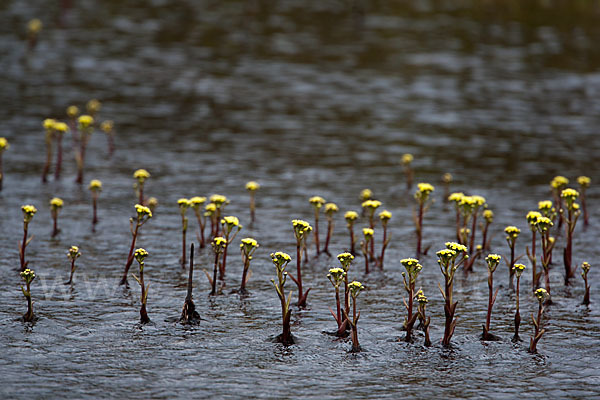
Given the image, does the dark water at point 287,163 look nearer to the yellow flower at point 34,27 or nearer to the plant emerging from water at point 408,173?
the plant emerging from water at point 408,173

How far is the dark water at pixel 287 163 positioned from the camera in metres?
5.85

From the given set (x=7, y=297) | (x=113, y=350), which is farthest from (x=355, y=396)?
(x=7, y=297)

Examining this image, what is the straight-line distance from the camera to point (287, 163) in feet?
37.7

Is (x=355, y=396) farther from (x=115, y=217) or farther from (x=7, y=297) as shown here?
(x=115, y=217)

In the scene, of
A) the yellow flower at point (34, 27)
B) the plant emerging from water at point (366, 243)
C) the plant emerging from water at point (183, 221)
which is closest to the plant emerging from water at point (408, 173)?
the plant emerging from water at point (366, 243)

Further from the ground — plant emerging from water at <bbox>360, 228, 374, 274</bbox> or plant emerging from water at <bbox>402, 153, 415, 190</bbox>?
plant emerging from water at <bbox>402, 153, 415, 190</bbox>

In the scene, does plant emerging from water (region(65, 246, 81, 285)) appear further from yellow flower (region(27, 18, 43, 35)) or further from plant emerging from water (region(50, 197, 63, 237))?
yellow flower (region(27, 18, 43, 35))

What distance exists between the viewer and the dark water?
585cm

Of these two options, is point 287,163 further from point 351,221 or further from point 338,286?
point 338,286

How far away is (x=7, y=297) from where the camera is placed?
6.81m

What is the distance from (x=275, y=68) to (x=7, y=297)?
35.0 feet

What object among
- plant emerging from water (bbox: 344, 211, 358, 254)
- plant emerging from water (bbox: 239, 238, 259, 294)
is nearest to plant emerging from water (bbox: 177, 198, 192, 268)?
plant emerging from water (bbox: 239, 238, 259, 294)

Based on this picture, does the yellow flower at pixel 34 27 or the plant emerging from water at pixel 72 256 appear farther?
the yellow flower at pixel 34 27

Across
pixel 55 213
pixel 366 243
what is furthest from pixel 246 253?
pixel 55 213
